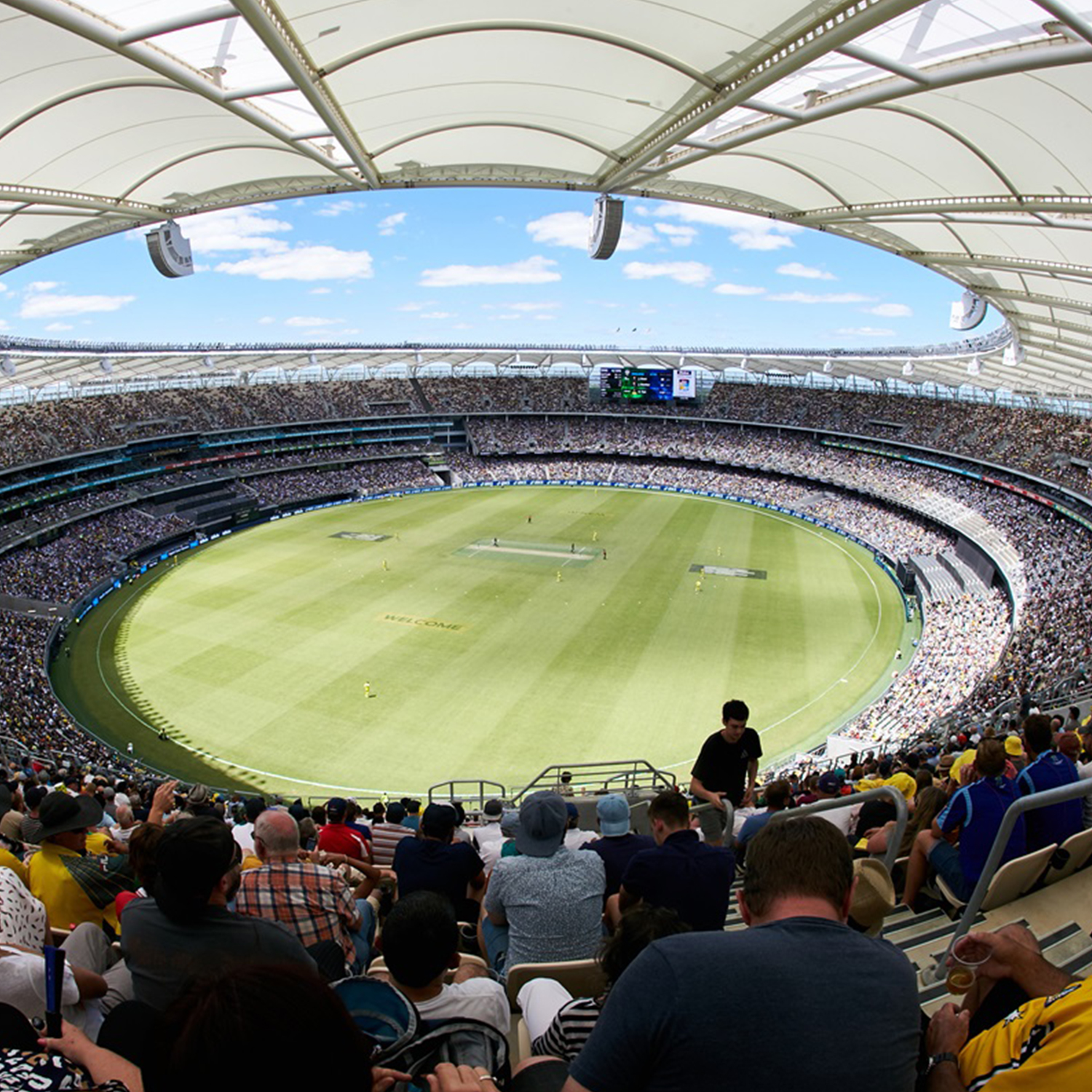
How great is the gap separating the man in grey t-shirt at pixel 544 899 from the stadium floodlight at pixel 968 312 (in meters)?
27.3

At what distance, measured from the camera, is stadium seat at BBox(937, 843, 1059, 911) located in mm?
4118

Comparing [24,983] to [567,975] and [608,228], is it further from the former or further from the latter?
[608,228]

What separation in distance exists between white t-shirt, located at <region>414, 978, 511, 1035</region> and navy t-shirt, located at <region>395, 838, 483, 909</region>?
7.61 feet

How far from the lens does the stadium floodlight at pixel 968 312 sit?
25406 millimetres

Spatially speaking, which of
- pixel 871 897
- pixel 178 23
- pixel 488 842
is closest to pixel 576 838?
pixel 488 842

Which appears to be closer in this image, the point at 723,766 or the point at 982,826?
the point at 982,826

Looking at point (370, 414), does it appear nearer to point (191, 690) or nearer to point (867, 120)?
point (191, 690)

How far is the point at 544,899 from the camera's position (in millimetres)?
4086

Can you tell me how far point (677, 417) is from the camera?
252 feet

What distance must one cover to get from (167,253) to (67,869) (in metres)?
15.0

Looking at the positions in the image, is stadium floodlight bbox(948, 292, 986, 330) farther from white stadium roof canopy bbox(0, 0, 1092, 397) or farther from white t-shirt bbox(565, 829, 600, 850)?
white t-shirt bbox(565, 829, 600, 850)

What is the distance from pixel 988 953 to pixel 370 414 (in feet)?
244

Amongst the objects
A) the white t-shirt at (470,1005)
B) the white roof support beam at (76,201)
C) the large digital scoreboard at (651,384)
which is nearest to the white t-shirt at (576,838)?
the white t-shirt at (470,1005)

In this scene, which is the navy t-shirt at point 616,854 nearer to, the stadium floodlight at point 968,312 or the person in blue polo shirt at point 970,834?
the person in blue polo shirt at point 970,834
